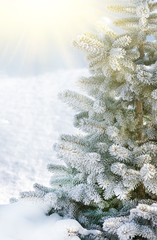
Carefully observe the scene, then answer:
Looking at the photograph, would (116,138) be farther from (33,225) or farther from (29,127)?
(29,127)

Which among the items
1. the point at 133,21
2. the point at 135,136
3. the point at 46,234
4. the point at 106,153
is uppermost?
the point at 133,21

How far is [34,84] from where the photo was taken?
9664 millimetres

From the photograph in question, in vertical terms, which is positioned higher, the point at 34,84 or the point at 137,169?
the point at 34,84

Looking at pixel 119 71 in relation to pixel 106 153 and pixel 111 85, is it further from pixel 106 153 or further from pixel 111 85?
pixel 106 153

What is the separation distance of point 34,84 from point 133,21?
8.03m

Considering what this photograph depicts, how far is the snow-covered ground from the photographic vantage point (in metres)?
5.64

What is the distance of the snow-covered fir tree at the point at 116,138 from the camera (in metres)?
1.56

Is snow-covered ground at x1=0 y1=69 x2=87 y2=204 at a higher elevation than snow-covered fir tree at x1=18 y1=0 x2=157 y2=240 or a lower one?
higher

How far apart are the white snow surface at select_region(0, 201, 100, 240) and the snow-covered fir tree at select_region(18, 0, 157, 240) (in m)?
0.08

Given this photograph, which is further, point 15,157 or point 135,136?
point 15,157

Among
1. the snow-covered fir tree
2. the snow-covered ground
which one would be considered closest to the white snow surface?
the snow-covered fir tree

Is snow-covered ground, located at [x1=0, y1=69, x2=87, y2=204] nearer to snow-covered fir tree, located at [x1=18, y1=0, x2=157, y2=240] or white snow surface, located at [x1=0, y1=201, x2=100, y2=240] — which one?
white snow surface, located at [x1=0, y1=201, x2=100, y2=240]

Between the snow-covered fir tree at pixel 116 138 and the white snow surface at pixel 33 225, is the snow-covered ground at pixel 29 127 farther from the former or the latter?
the snow-covered fir tree at pixel 116 138

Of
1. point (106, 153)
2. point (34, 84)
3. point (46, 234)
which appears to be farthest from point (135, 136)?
point (34, 84)
